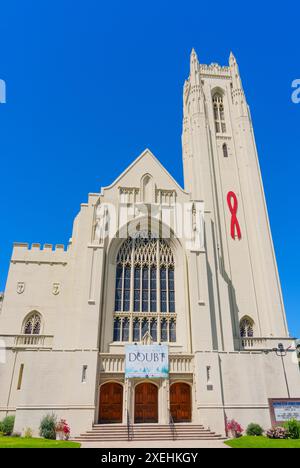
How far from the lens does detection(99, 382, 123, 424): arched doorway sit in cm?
2247

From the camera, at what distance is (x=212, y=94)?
41.9m

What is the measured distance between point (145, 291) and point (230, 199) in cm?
1463

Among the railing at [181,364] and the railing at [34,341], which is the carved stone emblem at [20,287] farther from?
the railing at [181,364]

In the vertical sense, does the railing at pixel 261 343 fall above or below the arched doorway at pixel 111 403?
above

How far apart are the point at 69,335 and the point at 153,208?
43.0 feet

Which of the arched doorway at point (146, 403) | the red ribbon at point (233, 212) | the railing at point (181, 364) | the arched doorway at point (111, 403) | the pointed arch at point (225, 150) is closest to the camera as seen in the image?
the arched doorway at point (111, 403)

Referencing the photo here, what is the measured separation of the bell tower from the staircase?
21.7 ft

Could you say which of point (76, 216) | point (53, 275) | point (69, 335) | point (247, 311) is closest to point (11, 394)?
point (69, 335)

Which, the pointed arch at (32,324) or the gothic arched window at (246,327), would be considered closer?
the pointed arch at (32,324)

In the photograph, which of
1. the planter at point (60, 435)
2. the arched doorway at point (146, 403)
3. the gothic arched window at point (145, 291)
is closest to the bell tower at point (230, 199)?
the gothic arched window at point (145, 291)

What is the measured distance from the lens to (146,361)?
76.2ft

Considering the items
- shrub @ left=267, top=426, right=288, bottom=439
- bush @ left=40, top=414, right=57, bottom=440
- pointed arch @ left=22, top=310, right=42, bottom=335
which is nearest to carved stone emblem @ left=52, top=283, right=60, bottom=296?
pointed arch @ left=22, top=310, right=42, bottom=335

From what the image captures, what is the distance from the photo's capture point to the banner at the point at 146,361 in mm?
22906

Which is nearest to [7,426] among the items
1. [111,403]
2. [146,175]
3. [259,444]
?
[111,403]
